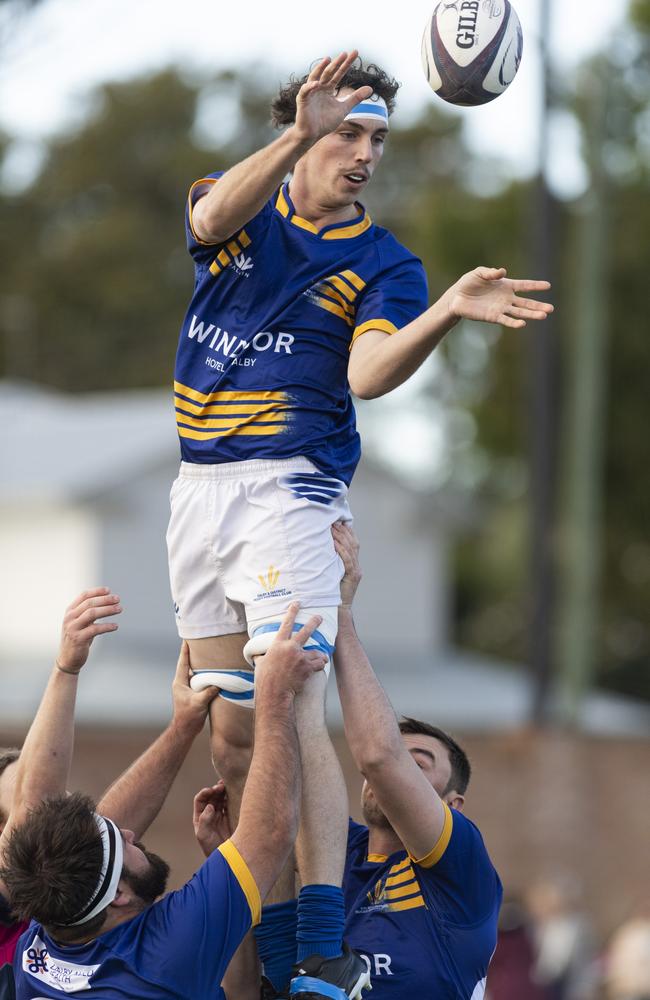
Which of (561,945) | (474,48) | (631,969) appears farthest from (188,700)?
(561,945)

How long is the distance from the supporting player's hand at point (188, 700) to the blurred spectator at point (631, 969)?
607 cm

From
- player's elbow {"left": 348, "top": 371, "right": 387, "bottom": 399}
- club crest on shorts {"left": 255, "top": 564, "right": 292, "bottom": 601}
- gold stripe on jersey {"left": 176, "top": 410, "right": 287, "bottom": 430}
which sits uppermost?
player's elbow {"left": 348, "top": 371, "right": 387, "bottom": 399}

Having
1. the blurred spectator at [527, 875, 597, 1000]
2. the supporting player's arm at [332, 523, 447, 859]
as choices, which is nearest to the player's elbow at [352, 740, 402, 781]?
the supporting player's arm at [332, 523, 447, 859]

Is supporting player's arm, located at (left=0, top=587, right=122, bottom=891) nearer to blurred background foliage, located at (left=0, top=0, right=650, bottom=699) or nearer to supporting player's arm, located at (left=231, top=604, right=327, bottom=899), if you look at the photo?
supporting player's arm, located at (left=231, top=604, right=327, bottom=899)

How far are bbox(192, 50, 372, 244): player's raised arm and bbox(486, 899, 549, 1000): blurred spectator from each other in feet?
24.1

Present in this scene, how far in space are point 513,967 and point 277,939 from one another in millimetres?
6572

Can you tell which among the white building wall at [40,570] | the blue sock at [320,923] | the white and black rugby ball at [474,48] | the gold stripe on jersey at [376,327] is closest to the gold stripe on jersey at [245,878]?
the blue sock at [320,923]

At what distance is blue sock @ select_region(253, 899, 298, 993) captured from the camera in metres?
5.20

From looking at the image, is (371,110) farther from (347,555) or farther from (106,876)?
(106,876)

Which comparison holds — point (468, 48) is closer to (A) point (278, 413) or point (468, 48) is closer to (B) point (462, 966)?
(A) point (278, 413)

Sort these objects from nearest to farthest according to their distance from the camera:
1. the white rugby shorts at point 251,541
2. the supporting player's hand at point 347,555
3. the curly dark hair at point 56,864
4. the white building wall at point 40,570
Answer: the curly dark hair at point 56,864 < the white rugby shorts at point 251,541 < the supporting player's hand at point 347,555 < the white building wall at point 40,570

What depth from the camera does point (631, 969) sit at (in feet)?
36.9

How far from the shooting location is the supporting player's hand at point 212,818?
554 centimetres

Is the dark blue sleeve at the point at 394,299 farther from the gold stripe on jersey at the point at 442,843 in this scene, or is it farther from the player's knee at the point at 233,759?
the gold stripe on jersey at the point at 442,843
